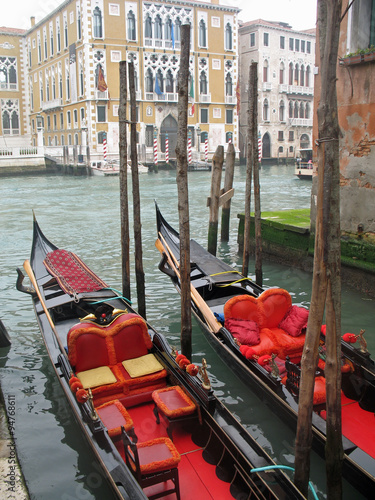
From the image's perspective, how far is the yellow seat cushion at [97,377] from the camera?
2.93 meters

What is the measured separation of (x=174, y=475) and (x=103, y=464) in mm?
322

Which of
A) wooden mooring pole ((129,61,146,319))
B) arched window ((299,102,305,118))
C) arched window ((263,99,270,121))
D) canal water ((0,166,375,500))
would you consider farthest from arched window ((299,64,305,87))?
wooden mooring pole ((129,61,146,319))

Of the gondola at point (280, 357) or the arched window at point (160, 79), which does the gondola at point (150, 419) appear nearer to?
the gondola at point (280, 357)

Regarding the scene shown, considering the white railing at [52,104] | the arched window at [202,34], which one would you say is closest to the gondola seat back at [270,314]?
the white railing at [52,104]

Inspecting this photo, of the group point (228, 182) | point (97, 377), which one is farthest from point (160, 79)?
point (97, 377)

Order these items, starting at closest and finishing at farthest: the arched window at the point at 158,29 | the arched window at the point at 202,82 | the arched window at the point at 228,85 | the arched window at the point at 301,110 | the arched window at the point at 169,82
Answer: the arched window at the point at 158,29, the arched window at the point at 169,82, the arched window at the point at 202,82, the arched window at the point at 228,85, the arched window at the point at 301,110

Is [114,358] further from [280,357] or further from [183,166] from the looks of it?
[183,166]

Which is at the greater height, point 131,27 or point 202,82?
point 131,27

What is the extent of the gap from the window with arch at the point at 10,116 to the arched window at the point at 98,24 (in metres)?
8.20

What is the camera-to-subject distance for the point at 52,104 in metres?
25.1

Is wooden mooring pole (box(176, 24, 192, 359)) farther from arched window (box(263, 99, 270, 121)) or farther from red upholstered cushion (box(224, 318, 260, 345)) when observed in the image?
arched window (box(263, 99, 270, 121))

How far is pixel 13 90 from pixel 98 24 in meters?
8.22

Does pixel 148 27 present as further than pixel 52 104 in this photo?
No

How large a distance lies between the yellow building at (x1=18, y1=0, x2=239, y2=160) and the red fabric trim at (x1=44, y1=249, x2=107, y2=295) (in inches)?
695
